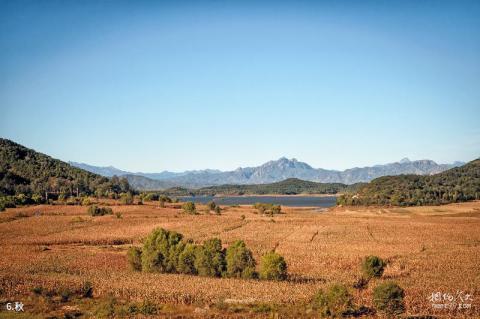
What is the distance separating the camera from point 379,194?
188375 mm

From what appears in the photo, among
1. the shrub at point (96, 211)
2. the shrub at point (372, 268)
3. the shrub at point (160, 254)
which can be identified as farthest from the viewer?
the shrub at point (96, 211)

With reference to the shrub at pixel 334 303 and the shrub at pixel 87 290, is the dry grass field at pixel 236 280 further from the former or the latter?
the shrub at pixel 334 303

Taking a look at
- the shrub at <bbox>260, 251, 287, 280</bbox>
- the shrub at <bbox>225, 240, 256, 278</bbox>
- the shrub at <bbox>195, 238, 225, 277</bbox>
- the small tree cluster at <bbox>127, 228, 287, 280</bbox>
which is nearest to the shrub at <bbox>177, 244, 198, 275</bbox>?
the small tree cluster at <bbox>127, 228, 287, 280</bbox>

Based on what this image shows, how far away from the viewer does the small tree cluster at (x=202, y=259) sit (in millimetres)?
45150

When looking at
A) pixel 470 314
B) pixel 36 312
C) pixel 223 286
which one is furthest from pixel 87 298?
pixel 470 314

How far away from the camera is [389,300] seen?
31.9 meters

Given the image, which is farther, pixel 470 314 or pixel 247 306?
pixel 247 306

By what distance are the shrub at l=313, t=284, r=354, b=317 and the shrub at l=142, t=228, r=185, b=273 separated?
68.5 ft

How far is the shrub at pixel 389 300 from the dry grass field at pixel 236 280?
45.5 inches

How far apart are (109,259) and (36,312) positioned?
80.8 ft

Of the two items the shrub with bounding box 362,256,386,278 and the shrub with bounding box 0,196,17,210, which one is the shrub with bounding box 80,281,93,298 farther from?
the shrub with bounding box 0,196,17,210

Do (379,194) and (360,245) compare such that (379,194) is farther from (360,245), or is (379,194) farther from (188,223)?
(360,245)

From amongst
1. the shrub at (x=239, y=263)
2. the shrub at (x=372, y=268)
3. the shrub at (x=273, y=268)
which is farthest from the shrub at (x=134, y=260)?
the shrub at (x=372, y=268)

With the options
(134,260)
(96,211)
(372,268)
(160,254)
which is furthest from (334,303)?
(96,211)
